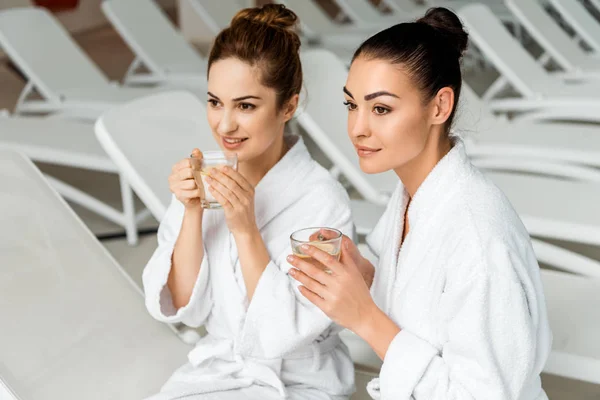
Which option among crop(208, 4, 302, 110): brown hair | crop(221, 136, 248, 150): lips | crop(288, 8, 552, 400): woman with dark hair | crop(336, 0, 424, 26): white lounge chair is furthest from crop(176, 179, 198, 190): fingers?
crop(336, 0, 424, 26): white lounge chair

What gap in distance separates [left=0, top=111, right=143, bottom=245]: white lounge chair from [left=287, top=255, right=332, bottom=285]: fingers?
Answer: 1.91 m

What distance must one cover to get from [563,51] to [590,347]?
356cm

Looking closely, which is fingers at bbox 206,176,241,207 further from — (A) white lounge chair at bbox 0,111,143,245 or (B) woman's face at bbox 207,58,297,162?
(A) white lounge chair at bbox 0,111,143,245

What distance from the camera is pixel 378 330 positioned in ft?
4.11

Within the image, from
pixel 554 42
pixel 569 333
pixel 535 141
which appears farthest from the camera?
pixel 554 42

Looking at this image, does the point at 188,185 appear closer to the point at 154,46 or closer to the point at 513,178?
the point at 513,178

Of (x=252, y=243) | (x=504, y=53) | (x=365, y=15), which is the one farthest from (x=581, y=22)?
(x=252, y=243)

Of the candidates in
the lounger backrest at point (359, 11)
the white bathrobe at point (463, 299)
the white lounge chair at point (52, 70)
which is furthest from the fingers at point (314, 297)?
the lounger backrest at point (359, 11)

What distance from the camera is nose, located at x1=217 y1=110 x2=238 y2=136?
150 centimetres

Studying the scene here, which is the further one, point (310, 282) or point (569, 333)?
point (569, 333)

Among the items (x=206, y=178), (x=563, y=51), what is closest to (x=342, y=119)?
(x=206, y=178)

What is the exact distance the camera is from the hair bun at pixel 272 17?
1.58m

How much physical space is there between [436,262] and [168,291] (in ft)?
2.06

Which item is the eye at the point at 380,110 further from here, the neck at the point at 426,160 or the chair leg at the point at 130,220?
the chair leg at the point at 130,220
